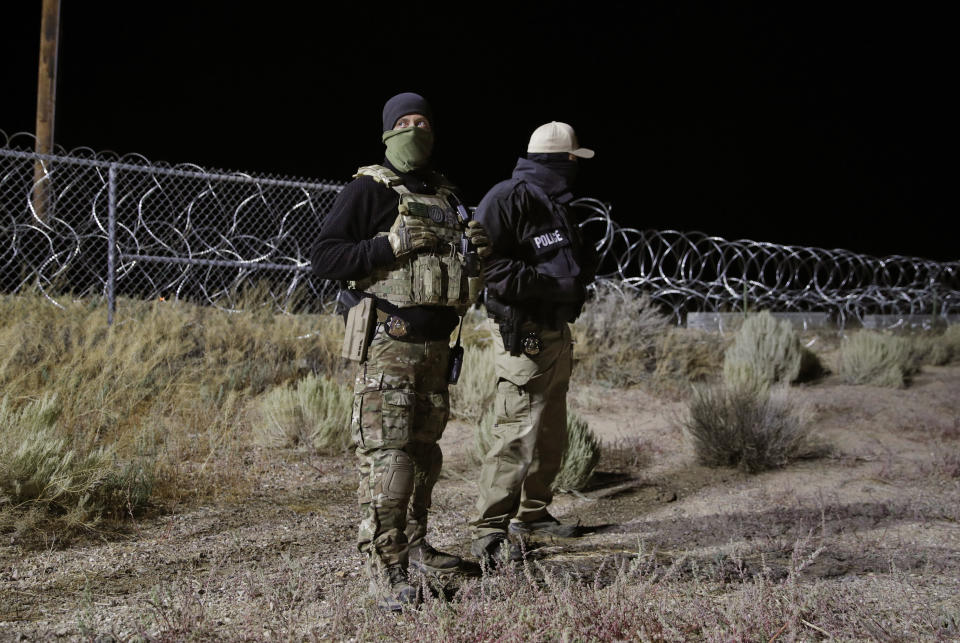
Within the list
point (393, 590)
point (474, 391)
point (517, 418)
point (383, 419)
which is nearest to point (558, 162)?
point (517, 418)

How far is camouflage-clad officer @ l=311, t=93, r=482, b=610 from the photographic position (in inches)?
132

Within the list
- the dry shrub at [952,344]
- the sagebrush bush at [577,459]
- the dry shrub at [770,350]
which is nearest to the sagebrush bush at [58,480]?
the sagebrush bush at [577,459]

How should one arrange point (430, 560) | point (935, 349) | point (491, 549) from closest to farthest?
1. point (430, 560)
2. point (491, 549)
3. point (935, 349)

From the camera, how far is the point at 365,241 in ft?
11.0

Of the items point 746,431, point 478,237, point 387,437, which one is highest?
point 478,237

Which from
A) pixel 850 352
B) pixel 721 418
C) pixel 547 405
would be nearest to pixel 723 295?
pixel 850 352

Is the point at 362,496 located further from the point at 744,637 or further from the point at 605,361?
the point at 605,361

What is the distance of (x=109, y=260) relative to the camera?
8461mm

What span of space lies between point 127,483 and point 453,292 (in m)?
2.55

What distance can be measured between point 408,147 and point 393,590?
1.76m

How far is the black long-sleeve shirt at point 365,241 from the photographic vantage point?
3.33 meters

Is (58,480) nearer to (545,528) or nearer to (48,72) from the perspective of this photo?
(545,528)

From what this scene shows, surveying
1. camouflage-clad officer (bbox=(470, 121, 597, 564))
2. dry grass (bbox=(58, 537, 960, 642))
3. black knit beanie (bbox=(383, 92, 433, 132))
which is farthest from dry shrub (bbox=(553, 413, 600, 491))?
black knit beanie (bbox=(383, 92, 433, 132))

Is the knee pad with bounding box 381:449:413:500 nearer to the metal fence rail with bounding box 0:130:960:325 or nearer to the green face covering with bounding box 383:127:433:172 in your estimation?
the green face covering with bounding box 383:127:433:172
